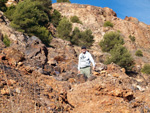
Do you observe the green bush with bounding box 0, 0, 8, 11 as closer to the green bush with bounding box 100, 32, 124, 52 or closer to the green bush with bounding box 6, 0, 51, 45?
the green bush with bounding box 6, 0, 51, 45

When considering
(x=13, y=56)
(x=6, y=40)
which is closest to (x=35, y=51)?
(x=6, y=40)

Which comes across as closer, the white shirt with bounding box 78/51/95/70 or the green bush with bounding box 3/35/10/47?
the white shirt with bounding box 78/51/95/70

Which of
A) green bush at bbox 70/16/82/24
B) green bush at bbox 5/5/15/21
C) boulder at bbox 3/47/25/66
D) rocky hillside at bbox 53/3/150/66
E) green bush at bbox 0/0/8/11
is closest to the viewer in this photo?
boulder at bbox 3/47/25/66

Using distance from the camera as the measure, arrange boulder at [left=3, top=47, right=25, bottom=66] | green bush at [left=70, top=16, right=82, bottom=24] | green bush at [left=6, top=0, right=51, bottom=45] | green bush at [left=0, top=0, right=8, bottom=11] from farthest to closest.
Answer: green bush at [left=70, top=16, right=82, bottom=24], green bush at [left=0, top=0, right=8, bottom=11], green bush at [left=6, top=0, right=51, bottom=45], boulder at [left=3, top=47, right=25, bottom=66]

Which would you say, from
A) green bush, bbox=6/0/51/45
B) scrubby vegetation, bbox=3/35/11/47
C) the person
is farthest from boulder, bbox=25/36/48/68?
the person

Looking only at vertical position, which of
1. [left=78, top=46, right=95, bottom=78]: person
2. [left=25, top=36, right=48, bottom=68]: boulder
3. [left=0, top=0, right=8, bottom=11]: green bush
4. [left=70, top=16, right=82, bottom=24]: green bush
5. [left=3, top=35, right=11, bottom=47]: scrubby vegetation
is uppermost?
[left=70, top=16, right=82, bottom=24]: green bush

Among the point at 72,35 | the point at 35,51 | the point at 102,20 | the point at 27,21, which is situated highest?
the point at 102,20

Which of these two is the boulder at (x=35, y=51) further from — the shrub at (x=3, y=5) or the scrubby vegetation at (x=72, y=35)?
the scrubby vegetation at (x=72, y=35)

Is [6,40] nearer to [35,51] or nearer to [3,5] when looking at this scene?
[35,51]

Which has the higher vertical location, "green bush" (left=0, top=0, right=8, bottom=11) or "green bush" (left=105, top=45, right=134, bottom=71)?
"green bush" (left=0, top=0, right=8, bottom=11)

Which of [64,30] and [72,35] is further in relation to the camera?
[72,35]

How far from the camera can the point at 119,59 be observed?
30.2 meters

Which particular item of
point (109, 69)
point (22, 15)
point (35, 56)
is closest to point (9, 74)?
point (35, 56)

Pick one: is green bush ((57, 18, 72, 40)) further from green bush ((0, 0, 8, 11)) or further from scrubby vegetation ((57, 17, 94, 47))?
green bush ((0, 0, 8, 11))
